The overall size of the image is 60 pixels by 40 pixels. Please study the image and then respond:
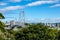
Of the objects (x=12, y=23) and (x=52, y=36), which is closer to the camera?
(x=52, y=36)

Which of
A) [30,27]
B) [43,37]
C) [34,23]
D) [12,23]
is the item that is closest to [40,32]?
[43,37]

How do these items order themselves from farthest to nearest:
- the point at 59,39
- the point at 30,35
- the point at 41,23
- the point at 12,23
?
the point at 12,23 < the point at 41,23 < the point at 59,39 < the point at 30,35

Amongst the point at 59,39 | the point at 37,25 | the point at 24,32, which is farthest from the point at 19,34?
the point at 59,39

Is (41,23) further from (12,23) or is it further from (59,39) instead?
(12,23)

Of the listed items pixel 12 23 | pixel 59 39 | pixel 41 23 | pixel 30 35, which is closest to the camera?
pixel 30 35

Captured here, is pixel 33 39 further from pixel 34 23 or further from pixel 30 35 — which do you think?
pixel 34 23

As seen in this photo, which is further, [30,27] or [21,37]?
[30,27]

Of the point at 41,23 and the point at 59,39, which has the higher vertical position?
the point at 41,23

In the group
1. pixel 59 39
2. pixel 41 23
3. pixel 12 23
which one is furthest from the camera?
pixel 12 23

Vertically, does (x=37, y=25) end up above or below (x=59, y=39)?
above
